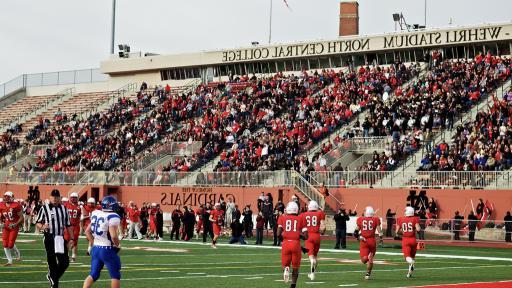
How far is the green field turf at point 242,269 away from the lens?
2152 centimetres

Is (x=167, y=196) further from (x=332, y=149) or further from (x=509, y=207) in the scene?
(x=509, y=207)

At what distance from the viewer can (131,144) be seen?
60.8m

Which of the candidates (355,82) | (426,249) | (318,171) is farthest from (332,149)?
(426,249)

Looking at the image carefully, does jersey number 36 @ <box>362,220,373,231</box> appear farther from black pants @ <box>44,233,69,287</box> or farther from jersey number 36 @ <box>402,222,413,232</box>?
black pants @ <box>44,233,69,287</box>

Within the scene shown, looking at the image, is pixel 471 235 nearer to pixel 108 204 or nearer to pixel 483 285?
pixel 483 285

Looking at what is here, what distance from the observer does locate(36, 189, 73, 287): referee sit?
1884cm

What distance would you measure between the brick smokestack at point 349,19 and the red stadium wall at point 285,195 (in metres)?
19.5

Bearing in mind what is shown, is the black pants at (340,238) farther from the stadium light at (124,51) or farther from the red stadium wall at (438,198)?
the stadium light at (124,51)

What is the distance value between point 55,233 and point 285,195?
2778 centimetres

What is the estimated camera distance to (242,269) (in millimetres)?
25234

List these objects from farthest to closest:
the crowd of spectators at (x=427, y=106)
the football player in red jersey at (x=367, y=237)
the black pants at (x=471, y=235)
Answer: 1. the crowd of spectators at (x=427, y=106)
2. the black pants at (x=471, y=235)
3. the football player in red jersey at (x=367, y=237)

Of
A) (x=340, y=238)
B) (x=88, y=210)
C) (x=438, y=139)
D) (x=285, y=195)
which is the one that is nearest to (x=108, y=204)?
(x=88, y=210)

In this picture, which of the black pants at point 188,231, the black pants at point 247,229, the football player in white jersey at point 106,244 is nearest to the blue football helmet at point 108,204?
the football player in white jersey at point 106,244

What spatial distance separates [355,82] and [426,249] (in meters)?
21.7
